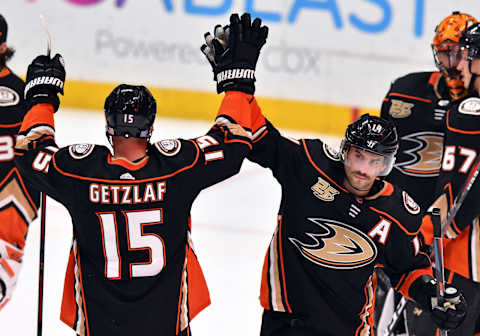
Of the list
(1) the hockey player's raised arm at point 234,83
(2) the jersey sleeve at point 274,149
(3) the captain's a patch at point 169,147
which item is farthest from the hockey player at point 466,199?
(3) the captain's a patch at point 169,147

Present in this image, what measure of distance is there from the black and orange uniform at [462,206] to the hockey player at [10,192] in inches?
68.1

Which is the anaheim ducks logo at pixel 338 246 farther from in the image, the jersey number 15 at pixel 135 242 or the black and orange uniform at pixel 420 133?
the black and orange uniform at pixel 420 133

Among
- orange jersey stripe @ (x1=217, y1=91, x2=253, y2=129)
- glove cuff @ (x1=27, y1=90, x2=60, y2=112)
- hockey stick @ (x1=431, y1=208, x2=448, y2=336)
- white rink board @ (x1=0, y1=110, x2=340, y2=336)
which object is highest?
glove cuff @ (x1=27, y1=90, x2=60, y2=112)

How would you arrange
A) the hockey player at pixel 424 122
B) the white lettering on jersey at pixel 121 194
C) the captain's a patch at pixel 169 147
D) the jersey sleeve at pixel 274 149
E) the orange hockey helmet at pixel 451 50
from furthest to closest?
the hockey player at pixel 424 122 → the orange hockey helmet at pixel 451 50 → the jersey sleeve at pixel 274 149 → the captain's a patch at pixel 169 147 → the white lettering on jersey at pixel 121 194

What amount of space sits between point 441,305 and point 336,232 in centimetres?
47

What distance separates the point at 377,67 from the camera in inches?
347

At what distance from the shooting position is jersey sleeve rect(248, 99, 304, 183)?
→ 124 inches

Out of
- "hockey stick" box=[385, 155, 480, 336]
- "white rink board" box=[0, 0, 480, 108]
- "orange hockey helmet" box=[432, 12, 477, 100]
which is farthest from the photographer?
"white rink board" box=[0, 0, 480, 108]

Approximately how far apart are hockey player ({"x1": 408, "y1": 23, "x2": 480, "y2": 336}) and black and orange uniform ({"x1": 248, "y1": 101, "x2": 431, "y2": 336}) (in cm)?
41

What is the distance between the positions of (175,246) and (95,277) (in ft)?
0.94

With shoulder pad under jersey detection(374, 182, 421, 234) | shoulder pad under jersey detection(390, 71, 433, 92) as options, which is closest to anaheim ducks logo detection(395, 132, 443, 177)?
shoulder pad under jersey detection(390, 71, 433, 92)

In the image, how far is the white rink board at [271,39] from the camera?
8.62 m

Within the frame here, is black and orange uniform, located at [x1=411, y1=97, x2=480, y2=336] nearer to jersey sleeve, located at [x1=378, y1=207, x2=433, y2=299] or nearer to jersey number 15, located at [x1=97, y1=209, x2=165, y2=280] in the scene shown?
jersey sleeve, located at [x1=378, y1=207, x2=433, y2=299]

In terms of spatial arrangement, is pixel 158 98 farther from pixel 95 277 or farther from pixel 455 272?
pixel 95 277
